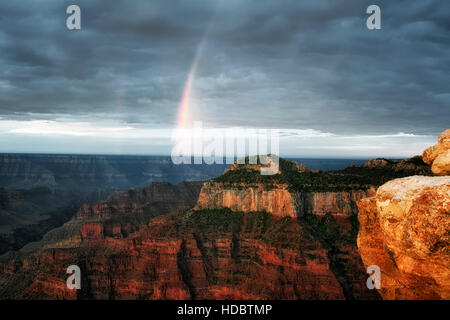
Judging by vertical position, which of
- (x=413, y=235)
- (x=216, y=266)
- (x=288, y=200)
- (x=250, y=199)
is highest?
(x=413, y=235)

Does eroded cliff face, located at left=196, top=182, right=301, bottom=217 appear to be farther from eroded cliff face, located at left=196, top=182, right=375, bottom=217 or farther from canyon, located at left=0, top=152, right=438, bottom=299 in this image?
canyon, located at left=0, top=152, right=438, bottom=299

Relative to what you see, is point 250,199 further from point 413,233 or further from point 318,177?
point 413,233

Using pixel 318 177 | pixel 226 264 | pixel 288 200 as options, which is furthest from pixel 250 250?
pixel 318 177

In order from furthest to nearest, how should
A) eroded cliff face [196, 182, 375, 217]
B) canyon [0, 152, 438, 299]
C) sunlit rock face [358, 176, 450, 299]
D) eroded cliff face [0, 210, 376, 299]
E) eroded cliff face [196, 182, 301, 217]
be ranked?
eroded cliff face [196, 182, 301, 217], eroded cliff face [196, 182, 375, 217], canyon [0, 152, 438, 299], eroded cliff face [0, 210, 376, 299], sunlit rock face [358, 176, 450, 299]

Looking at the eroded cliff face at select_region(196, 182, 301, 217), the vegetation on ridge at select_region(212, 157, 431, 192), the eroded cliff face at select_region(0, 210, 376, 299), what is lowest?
the eroded cliff face at select_region(0, 210, 376, 299)

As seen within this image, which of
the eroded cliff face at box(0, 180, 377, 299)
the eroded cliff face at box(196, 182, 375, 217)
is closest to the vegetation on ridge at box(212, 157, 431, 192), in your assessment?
the eroded cliff face at box(196, 182, 375, 217)
